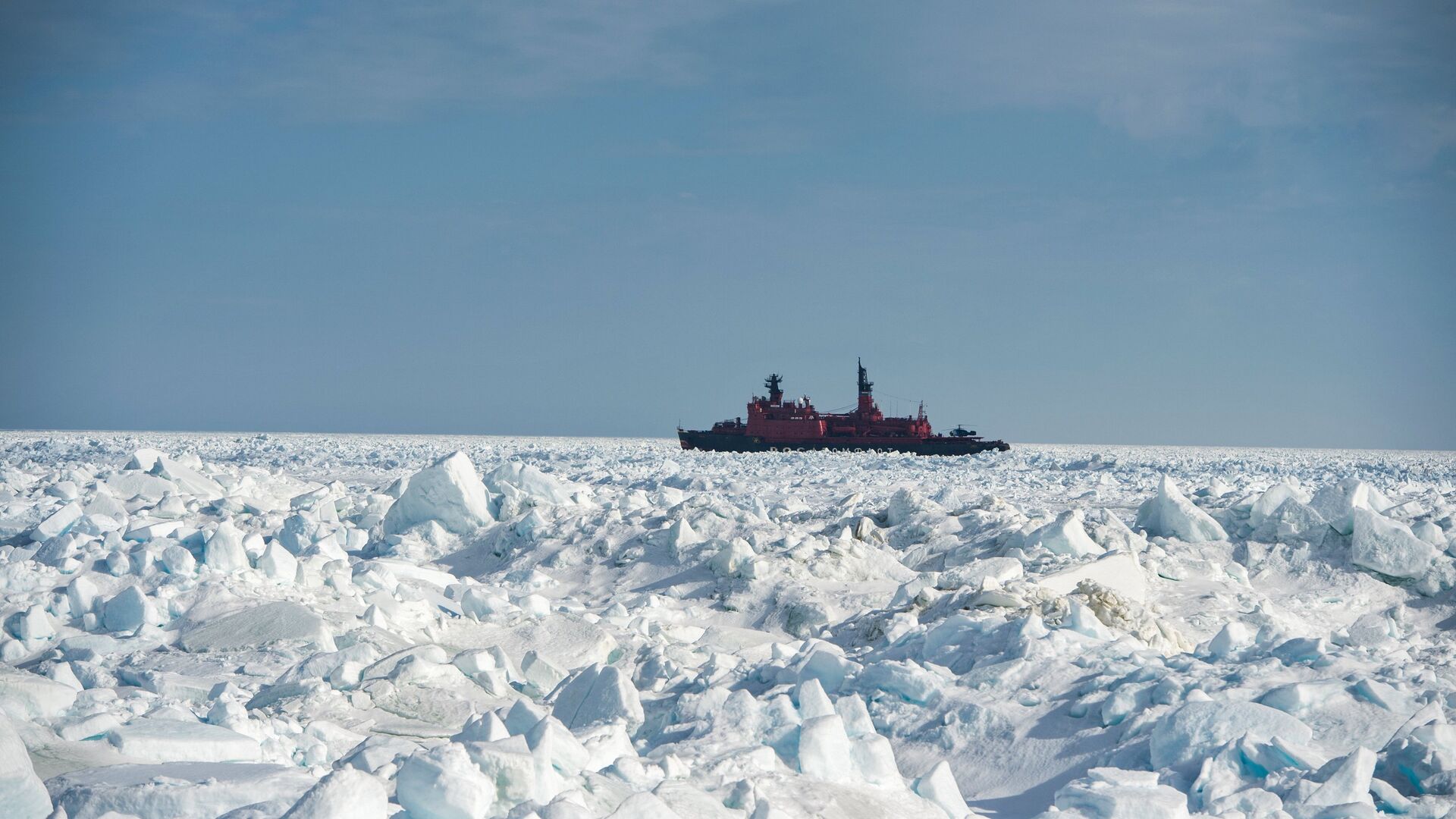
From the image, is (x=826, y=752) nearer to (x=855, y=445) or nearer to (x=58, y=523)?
(x=58, y=523)

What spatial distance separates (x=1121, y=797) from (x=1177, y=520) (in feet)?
20.2

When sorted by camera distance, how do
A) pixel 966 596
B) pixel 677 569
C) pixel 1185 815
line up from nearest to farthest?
pixel 1185 815 < pixel 966 596 < pixel 677 569

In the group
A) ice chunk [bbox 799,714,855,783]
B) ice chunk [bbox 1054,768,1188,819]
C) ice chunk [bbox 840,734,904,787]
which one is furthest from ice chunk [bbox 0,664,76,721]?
ice chunk [bbox 1054,768,1188,819]

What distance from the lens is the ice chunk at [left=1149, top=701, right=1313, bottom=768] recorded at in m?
3.63

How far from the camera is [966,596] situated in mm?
6117

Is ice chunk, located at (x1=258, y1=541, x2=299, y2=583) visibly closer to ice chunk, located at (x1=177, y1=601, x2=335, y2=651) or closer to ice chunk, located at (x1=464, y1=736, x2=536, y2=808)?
ice chunk, located at (x1=177, y1=601, x2=335, y2=651)

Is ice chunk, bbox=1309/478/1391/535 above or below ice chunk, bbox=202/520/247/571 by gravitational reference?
above

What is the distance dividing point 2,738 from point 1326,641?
4551mm

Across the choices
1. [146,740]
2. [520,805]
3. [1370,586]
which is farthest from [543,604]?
[1370,586]

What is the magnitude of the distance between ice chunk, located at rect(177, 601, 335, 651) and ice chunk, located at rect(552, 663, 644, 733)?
1.58 m

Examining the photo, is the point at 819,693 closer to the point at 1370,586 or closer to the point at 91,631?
the point at 91,631

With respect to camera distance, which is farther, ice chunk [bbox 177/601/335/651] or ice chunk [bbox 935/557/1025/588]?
ice chunk [bbox 935/557/1025/588]

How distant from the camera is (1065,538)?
791 centimetres

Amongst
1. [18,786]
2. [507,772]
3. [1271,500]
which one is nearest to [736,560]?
[1271,500]
